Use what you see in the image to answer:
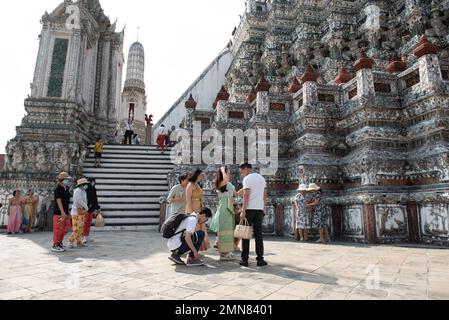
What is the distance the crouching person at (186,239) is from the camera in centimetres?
464

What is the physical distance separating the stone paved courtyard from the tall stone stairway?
4743 mm

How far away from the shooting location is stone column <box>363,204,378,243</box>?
23.4 feet

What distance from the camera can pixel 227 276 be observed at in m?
3.88

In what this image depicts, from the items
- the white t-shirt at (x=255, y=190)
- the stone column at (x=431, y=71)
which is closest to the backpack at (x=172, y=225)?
the white t-shirt at (x=255, y=190)

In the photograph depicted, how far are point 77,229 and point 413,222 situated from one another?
787 cm

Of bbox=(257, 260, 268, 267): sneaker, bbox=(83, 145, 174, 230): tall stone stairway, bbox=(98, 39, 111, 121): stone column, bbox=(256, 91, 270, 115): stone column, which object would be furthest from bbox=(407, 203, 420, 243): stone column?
bbox=(98, 39, 111, 121): stone column

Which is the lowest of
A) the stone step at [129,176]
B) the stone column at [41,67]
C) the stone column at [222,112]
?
the stone step at [129,176]

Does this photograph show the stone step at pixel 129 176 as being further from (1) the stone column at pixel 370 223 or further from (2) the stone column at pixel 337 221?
(1) the stone column at pixel 370 223

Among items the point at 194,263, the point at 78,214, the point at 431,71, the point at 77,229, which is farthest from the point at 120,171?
the point at 431,71

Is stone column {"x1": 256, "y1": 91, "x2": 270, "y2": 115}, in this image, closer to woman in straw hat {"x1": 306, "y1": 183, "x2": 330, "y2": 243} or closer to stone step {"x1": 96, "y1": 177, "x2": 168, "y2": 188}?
woman in straw hat {"x1": 306, "y1": 183, "x2": 330, "y2": 243}

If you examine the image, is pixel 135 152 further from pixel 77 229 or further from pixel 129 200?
pixel 77 229

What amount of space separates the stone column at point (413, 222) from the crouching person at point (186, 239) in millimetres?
5382

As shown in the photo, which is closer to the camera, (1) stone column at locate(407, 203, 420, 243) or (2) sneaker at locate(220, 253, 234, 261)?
(2) sneaker at locate(220, 253, 234, 261)
